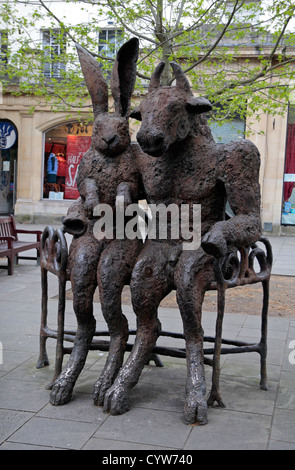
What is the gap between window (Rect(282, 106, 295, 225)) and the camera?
17422mm

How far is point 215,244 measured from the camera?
3.39 metres

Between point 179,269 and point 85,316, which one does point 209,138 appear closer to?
point 179,269

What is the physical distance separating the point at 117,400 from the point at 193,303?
76 centimetres

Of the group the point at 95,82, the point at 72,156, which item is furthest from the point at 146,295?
the point at 72,156

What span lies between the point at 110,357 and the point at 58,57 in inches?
251

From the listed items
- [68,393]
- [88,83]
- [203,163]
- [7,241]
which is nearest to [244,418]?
[68,393]

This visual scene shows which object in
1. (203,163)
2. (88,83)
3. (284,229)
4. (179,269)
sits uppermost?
(88,83)

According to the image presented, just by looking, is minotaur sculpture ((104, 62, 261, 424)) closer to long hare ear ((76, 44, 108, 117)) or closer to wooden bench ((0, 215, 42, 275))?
long hare ear ((76, 44, 108, 117))

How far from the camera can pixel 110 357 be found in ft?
12.4

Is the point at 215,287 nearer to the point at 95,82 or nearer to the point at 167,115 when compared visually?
the point at 167,115

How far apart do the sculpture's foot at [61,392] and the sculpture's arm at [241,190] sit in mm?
1368

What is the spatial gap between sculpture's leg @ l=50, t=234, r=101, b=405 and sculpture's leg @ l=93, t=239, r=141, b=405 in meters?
0.08

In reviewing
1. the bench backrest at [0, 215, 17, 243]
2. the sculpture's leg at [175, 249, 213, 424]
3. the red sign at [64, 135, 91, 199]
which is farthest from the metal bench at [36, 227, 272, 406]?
the red sign at [64, 135, 91, 199]

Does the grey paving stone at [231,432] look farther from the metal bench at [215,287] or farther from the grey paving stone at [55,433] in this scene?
the grey paving stone at [55,433]
